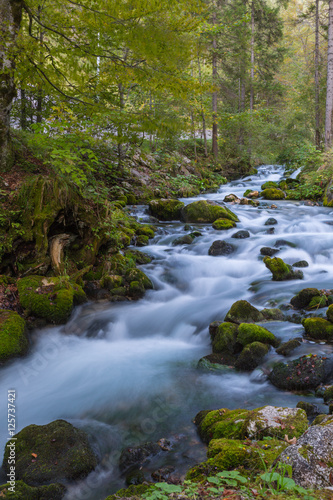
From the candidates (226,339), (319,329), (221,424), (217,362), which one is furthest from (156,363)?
(319,329)

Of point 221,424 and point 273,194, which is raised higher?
point 273,194

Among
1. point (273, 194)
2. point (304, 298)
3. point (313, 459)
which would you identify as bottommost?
point (304, 298)

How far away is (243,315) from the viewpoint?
19.7ft

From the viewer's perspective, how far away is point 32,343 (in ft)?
18.2

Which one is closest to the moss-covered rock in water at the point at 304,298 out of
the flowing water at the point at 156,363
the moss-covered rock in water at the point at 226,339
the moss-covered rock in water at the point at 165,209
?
the flowing water at the point at 156,363

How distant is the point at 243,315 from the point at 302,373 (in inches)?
67.2

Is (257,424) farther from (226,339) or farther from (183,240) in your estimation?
(183,240)

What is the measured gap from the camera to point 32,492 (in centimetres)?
268

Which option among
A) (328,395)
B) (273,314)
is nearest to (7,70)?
(273,314)

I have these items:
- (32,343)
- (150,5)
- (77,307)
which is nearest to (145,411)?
(32,343)

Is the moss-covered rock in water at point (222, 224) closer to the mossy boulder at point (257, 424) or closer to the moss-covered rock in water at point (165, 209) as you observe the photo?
the moss-covered rock in water at point (165, 209)

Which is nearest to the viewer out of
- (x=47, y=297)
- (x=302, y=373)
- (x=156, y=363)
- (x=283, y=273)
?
(x=302, y=373)

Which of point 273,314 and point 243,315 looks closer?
point 243,315
